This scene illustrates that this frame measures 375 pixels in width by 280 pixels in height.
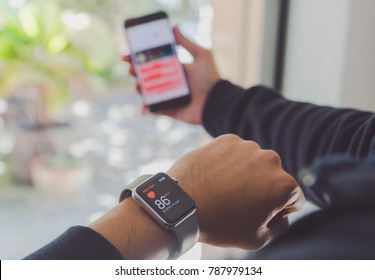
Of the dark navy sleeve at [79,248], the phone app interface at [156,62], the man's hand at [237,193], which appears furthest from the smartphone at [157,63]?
the dark navy sleeve at [79,248]

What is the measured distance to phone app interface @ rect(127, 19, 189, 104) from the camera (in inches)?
28.3

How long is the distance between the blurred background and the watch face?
270 mm

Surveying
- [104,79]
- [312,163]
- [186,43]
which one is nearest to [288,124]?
[312,163]

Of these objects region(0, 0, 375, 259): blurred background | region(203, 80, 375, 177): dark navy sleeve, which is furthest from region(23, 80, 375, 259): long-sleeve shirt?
region(0, 0, 375, 259): blurred background

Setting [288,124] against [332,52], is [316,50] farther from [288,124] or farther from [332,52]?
[288,124]

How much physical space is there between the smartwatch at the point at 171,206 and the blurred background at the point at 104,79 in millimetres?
270

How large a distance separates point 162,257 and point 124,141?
1.32 ft

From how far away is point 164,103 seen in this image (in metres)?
0.76

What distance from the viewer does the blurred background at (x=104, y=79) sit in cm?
76

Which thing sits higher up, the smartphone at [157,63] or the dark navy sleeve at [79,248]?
the smartphone at [157,63]

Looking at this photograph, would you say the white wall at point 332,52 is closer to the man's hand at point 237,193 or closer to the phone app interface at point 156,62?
the phone app interface at point 156,62

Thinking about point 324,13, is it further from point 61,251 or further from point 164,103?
point 61,251

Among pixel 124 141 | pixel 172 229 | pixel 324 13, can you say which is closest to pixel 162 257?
pixel 172 229

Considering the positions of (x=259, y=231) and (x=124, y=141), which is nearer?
(x=259, y=231)
